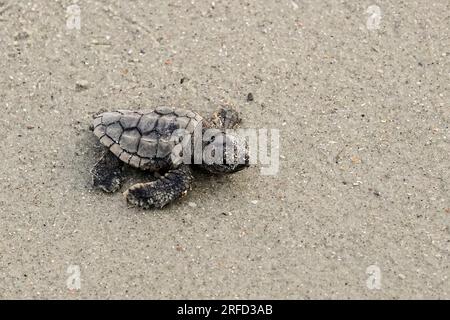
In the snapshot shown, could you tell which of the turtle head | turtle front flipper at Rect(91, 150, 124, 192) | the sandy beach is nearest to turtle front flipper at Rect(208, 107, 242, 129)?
the sandy beach

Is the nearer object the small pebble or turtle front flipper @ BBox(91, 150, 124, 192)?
turtle front flipper @ BBox(91, 150, 124, 192)

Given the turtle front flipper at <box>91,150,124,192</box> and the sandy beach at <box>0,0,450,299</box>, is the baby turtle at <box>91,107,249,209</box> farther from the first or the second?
the sandy beach at <box>0,0,450,299</box>

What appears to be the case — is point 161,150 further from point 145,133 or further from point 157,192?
point 157,192

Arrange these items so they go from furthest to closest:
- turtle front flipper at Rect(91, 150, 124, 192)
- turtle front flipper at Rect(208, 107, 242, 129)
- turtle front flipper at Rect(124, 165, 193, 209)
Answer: turtle front flipper at Rect(208, 107, 242, 129) → turtle front flipper at Rect(91, 150, 124, 192) → turtle front flipper at Rect(124, 165, 193, 209)

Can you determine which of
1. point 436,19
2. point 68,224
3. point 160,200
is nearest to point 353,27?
point 436,19

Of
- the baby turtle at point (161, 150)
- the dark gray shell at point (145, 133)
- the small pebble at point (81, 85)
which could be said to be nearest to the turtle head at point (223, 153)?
the baby turtle at point (161, 150)

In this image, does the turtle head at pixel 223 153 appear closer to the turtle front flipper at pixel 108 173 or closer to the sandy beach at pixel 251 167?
the sandy beach at pixel 251 167

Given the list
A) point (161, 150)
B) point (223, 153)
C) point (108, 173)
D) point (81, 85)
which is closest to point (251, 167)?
point (223, 153)
